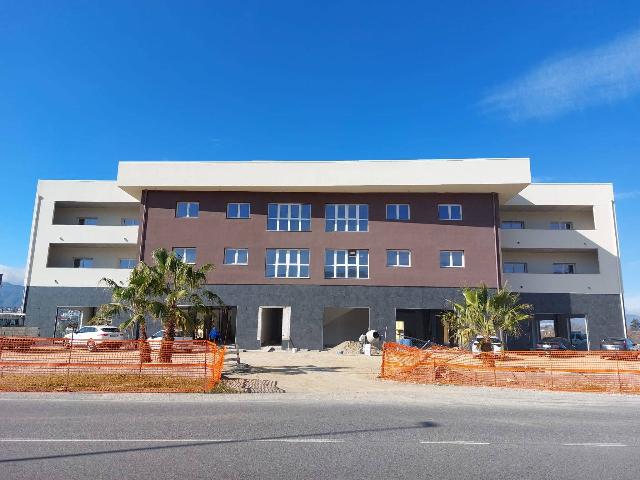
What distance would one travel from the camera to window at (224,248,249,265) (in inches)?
1293

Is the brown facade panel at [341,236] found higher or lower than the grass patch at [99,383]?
higher

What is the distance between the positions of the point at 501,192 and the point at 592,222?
960 centimetres

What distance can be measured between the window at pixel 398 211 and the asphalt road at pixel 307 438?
70.6ft

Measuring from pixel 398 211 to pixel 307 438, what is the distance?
26867 mm

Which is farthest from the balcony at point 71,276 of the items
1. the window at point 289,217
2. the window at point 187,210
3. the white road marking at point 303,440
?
the white road marking at point 303,440

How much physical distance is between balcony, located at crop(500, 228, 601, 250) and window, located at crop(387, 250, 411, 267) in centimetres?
753

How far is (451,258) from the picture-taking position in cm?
3275

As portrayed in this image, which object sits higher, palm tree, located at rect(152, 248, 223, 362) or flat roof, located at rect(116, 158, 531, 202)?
flat roof, located at rect(116, 158, 531, 202)

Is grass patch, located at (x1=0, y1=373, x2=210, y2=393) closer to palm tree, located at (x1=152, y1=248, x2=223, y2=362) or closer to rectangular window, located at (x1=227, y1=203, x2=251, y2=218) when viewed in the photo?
palm tree, located at (x1=152, y1=248, x2=223, y2=362)

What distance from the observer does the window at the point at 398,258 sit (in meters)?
32.7

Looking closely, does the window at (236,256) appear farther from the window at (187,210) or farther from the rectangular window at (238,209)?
the window at (187,210)

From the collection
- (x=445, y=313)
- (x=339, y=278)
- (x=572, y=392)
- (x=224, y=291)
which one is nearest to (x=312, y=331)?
(x=339, y=278)

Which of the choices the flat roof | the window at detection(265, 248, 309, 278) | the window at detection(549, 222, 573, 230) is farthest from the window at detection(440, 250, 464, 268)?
the window at detection(549, 222, 573, 230)

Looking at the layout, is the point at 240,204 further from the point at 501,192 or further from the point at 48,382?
the point at 48,382
